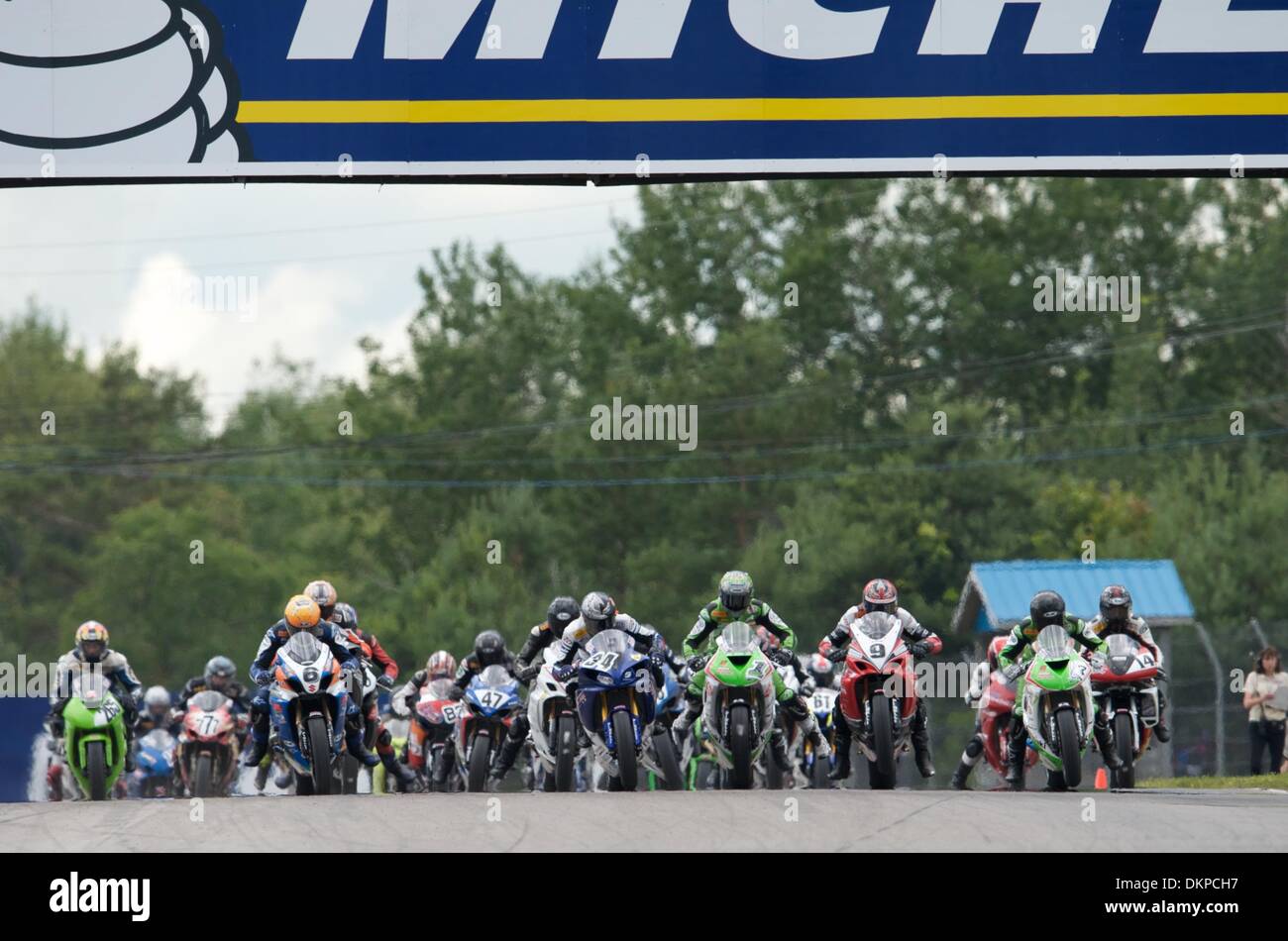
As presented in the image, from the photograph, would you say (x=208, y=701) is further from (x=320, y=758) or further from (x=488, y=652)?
(x=320, y=758)

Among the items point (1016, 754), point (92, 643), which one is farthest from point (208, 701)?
point (1016, 754)

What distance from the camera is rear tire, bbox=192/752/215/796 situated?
18391 millimetres

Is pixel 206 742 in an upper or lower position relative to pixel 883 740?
lower

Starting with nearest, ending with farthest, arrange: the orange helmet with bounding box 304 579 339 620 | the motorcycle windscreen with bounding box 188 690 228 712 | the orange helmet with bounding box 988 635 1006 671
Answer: the orange helmet with bounding box 988 635 1006 671
the orange helmet with bounding box 304 579 339 620
the motorcycle windscreen with bounding box 188 690 228 712

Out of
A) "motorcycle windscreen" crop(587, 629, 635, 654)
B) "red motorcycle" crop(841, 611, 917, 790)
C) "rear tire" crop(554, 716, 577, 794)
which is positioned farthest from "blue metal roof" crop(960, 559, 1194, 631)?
"rear tire" crop(554, 716, 577, 794)

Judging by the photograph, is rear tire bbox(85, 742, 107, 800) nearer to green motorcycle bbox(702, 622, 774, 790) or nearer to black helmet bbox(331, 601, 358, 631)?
black helmet bbox(331, 601, 358, 631)

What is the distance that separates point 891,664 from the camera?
1477 cm

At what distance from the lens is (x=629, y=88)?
14.0m

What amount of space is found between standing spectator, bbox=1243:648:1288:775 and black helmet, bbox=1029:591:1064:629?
6750mm

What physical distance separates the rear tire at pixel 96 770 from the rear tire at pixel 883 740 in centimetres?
600

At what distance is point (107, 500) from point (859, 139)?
53.3 meters

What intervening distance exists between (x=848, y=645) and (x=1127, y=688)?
2111mm

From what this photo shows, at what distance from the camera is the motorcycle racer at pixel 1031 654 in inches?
579

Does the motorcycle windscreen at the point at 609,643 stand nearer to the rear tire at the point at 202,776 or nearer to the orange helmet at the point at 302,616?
the orange helmet at the point at 302,616
